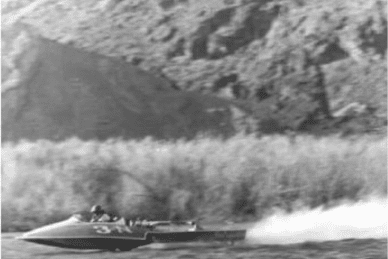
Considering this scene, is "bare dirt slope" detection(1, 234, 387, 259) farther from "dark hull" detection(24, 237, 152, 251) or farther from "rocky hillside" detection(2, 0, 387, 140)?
"rocky hillside" detection(2, 0, 387, 140)

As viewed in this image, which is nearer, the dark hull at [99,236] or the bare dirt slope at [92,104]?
the dark hull at [99,236]

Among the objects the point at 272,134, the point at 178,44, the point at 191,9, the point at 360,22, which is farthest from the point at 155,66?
the point at 360,22

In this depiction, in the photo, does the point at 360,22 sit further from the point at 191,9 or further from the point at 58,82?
the point at 58,82

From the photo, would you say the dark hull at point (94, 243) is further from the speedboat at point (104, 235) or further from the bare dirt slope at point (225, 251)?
the bare dirt slope at point (225, 251)

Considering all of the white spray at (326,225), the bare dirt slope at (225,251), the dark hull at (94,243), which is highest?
the white spray at (326,225)

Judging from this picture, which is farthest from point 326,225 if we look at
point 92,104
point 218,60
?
point 218,60

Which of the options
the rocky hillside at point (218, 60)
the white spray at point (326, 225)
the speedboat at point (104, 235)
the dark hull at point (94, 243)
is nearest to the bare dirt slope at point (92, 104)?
the rocky hillside at point (218, 60)

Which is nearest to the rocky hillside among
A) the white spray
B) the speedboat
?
the white spray
